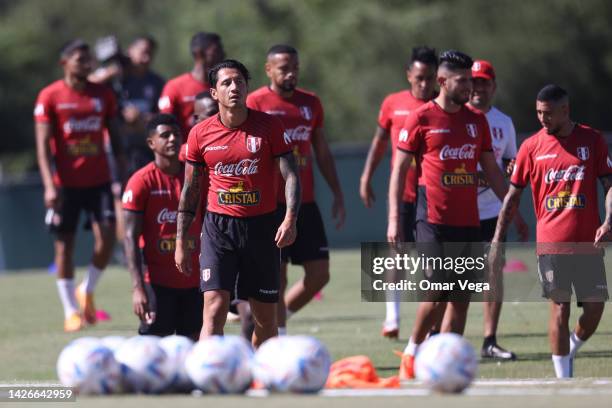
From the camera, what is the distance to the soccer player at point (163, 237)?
382 inches

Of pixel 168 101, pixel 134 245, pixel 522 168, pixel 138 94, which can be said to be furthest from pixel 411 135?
pixel 138 94

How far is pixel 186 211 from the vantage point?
8.94m

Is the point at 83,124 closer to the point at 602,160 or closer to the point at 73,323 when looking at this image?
the point at 73,323

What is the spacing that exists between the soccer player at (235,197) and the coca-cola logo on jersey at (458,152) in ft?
5.19

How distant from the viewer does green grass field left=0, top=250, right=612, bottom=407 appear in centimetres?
674

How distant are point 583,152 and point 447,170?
1.15 m

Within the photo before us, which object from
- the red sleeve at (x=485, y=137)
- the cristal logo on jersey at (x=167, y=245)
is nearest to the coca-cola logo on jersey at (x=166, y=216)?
the cristal logo on jersey at (x=167, y=245)

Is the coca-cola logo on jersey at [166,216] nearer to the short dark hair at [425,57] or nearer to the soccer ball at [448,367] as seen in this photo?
the short dark hair at [425,57]

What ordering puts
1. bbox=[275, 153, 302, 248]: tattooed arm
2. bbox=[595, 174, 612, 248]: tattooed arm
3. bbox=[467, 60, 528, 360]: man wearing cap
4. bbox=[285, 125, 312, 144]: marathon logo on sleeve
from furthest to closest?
bbox=[467, 60, 528, 360]: man wearing cap
bbox=[285, 125, 312, 144]: marathon logo on sleeve
bbox=[595, 174, 612, 248]: tattooed arm
bbox=[275, 153, 302, 248]: tattooed arm

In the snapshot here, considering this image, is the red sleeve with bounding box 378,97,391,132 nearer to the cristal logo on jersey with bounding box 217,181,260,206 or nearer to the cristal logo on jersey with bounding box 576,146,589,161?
the cristal logo on jersey with bounding box 576,146,589,161

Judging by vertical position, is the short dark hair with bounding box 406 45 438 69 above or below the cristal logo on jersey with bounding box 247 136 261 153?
above

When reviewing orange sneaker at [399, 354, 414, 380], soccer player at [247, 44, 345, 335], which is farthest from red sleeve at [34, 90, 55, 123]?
orange sneaker at [399, 354, 414, 380]

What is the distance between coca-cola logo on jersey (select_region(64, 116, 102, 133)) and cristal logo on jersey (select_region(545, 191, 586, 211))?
6196 millimetres

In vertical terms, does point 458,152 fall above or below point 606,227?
above
